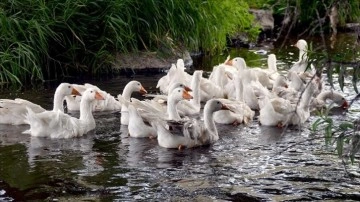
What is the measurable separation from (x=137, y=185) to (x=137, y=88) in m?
3.67

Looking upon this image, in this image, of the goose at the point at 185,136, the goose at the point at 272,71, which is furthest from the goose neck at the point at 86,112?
the goose at the point at 272,71

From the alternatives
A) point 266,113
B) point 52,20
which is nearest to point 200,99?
point 266,113

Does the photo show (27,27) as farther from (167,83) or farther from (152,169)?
(152,169)

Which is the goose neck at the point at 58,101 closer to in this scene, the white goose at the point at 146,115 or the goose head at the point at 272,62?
the white goose at the point at 146,115

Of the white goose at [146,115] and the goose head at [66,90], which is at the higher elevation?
the goose head at [66,90]

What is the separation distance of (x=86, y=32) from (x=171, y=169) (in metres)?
6.48

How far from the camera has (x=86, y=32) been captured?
45.1 feet

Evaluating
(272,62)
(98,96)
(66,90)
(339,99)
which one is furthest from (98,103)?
(272,62)

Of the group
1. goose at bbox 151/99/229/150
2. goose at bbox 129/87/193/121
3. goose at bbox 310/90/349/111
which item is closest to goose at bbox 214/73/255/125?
goose at bbox 129/87/193/121

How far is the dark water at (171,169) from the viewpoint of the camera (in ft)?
22.7

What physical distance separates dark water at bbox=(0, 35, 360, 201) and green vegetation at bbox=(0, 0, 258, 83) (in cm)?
306

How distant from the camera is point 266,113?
9.88m

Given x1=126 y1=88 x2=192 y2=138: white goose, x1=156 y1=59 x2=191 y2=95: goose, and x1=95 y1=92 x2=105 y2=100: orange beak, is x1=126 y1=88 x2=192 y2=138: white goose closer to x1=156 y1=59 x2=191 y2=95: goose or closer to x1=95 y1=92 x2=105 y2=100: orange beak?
x1=95 y1=92 x2=105 y2=100: orange beak

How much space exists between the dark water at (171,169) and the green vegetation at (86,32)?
10.0 feet
